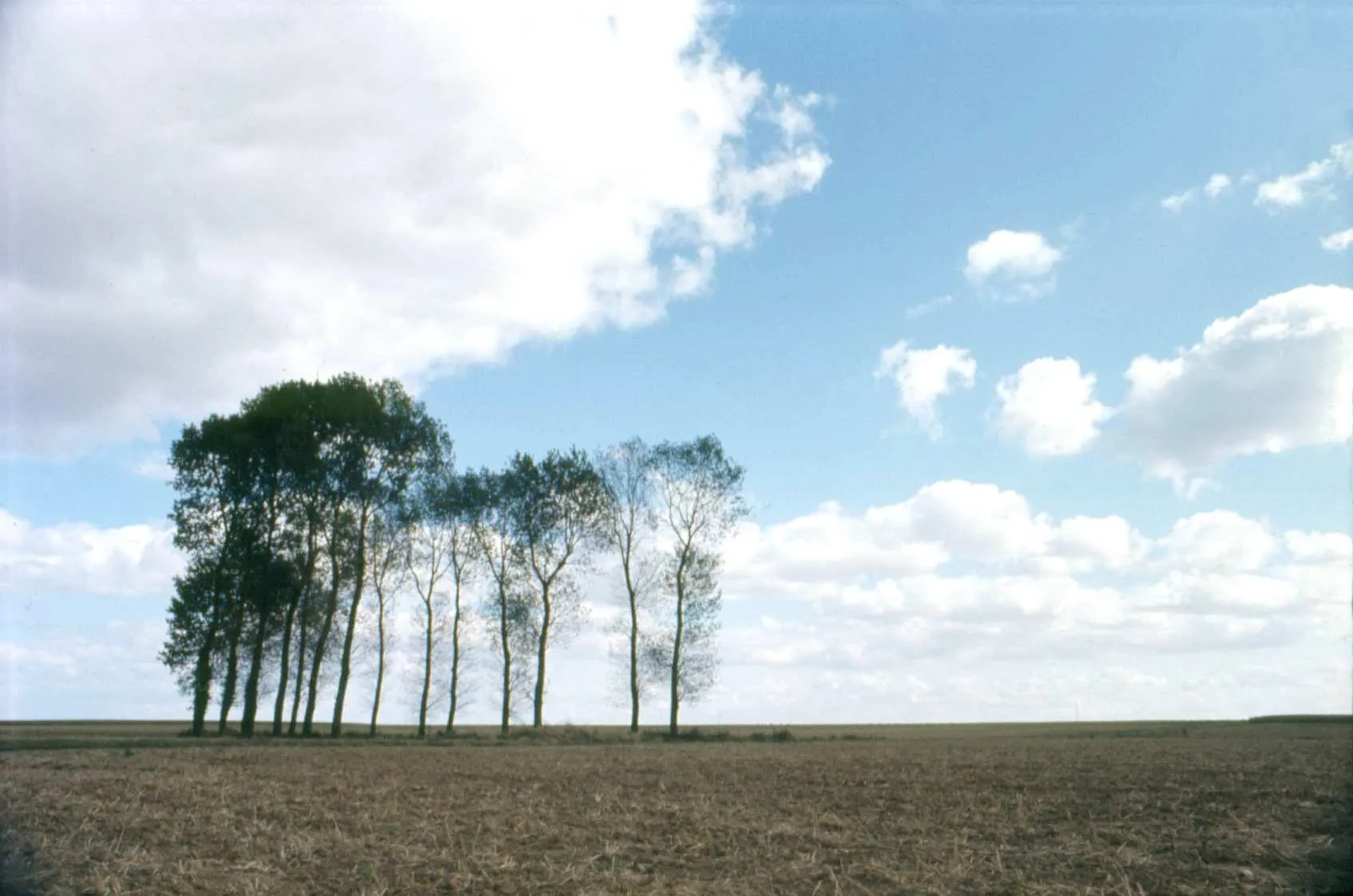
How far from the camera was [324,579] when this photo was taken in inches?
1709

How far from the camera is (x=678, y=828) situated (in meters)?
12.1

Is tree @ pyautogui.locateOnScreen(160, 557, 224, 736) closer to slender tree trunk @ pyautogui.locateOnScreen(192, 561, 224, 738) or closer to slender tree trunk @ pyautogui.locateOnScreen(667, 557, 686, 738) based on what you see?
slender tree trunk @ pyautogui.locateOnScreen(192, 561, 224, 738)

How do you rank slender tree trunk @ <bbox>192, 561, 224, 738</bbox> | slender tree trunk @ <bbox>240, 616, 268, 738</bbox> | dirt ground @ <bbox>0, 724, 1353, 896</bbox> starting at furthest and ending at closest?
1. slender tree trunk @ <bbox>192, 561, 224, 738</bbox>
2. slender tree trunk @ <bbox>240, 616, 268, 738</bbox>
3. dirt ground @ <bbox>0, 724, 1353, 896</bbox>

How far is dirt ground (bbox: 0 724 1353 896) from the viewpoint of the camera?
924 centimetres

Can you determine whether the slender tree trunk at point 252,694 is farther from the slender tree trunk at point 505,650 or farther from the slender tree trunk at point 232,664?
the slender tree trunk at point 505,650

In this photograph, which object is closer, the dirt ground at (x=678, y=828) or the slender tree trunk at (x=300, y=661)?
the dirt ground at (x=678, y=828)

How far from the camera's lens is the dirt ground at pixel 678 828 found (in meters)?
9.24

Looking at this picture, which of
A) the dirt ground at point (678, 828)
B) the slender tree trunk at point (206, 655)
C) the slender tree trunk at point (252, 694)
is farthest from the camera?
the slender tree trunk at point (206, 655)

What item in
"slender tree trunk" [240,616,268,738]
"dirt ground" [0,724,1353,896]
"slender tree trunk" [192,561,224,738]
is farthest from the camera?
"slender tree trunk" [192,561,224,738]

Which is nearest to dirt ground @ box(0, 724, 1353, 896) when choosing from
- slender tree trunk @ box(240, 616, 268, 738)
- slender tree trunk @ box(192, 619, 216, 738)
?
slender tree trunk @ box(240, 616, 268, 738)

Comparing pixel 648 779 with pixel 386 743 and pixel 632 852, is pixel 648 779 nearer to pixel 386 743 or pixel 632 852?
pixel 632 852

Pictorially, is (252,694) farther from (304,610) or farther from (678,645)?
(678,645)

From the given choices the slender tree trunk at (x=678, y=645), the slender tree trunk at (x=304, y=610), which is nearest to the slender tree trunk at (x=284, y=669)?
the slender tree trunk at (x=304, y=610)

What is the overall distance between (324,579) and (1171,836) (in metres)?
38.3
